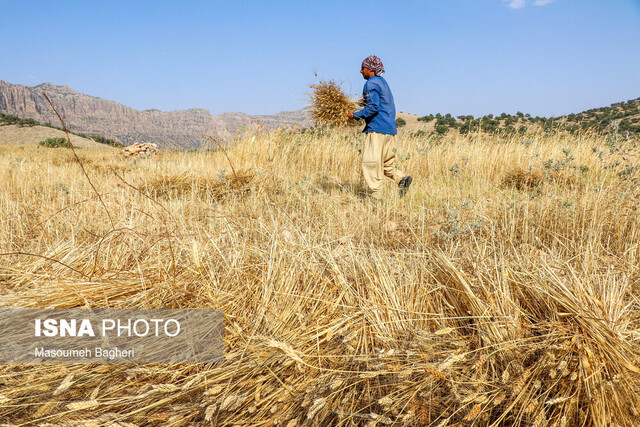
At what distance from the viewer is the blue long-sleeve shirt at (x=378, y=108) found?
4699 millimetres

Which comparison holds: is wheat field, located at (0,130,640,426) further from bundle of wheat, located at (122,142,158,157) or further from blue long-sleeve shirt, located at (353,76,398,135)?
bundle of wheat, located at (122,142,158,157)

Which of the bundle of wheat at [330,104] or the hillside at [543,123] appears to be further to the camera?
the hillside at [543,123]

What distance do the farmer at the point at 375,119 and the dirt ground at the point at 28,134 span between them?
53.4 feet

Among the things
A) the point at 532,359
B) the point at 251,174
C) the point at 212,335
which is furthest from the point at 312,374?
the point at 251,174

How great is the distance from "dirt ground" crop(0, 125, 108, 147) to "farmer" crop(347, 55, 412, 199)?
53.4 feet

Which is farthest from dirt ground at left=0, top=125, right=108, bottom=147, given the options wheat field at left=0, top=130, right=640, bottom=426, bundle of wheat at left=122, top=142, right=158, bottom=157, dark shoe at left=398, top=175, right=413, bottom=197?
wheat field at left=0, top=130, right=640, bottom=426

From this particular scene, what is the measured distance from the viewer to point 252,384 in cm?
147

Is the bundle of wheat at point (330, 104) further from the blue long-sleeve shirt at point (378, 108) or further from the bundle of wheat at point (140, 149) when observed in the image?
the bundle of wheat at point (140, 149)

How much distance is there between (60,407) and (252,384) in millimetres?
705

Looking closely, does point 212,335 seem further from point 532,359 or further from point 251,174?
point 251,174

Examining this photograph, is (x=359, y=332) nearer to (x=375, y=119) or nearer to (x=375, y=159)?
(x=375, y=159)

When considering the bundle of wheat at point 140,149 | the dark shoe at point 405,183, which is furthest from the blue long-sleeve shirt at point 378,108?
the bundle of wheat at point 140,149

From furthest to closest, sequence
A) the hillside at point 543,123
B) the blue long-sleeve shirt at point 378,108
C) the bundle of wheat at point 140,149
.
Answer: the bundle of wheat at point 140,149 → the hillside at point 543,123 → the blue long-sleeve shirt at point 378,108

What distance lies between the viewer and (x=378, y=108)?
15.6ft
